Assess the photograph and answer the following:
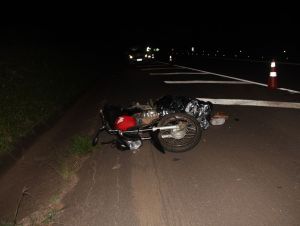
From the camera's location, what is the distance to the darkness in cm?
2784

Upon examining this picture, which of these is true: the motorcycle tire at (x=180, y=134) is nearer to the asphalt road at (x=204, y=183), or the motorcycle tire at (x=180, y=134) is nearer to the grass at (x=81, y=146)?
the asphalt road at (x=204, y=183)

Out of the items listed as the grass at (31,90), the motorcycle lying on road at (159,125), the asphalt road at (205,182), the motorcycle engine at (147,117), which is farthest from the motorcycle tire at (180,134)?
the grass at (31,90)

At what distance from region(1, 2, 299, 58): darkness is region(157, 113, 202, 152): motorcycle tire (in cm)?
1540

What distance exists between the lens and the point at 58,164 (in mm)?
7102

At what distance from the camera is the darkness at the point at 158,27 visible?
27.8 m

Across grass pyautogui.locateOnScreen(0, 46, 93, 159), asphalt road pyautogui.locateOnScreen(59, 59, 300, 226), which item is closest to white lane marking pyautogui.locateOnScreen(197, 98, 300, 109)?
asphalt road pyautogui.locateOnScreen(59, 59, 300, 226)

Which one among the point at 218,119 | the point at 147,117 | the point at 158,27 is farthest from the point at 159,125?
the point at 158,27

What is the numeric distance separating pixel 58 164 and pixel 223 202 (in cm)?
337

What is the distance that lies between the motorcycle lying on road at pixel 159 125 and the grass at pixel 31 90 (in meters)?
2.35

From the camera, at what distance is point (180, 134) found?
6.84 metres

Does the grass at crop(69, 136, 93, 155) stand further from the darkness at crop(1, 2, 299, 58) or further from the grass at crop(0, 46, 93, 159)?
the darkness at crop(1, 2, 299, 58)

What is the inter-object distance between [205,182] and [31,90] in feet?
30.0

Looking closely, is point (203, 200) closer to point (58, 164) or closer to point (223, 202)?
point (223, 202)

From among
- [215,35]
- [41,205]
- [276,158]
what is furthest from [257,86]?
[215,35]
